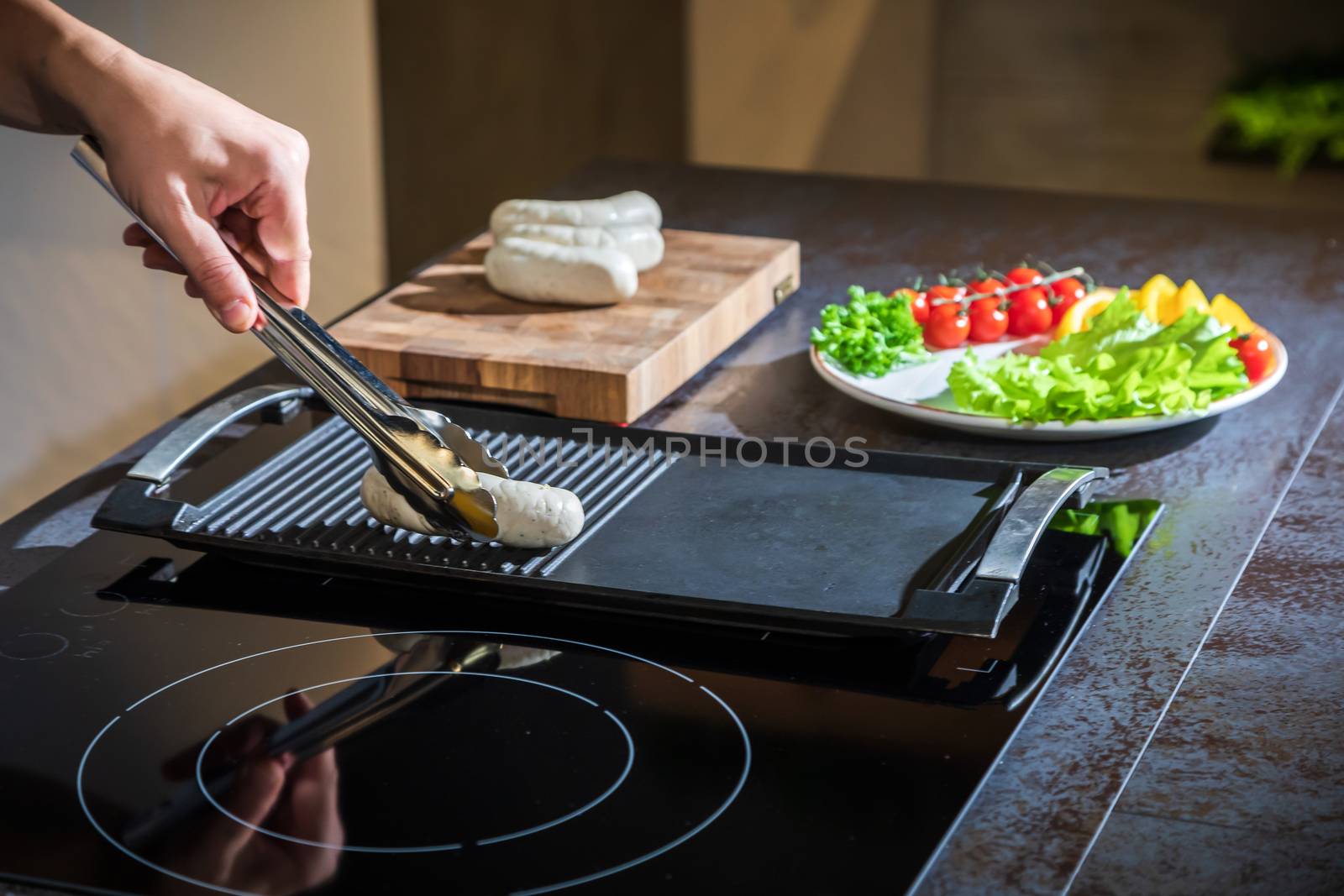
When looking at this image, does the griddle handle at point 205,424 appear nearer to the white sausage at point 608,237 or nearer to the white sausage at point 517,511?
the white sausage at point 517,511

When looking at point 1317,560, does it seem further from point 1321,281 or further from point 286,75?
point 286,75

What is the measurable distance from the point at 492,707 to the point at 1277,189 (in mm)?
3106

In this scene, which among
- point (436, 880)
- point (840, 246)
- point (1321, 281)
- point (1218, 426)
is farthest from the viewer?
point (840, 246)

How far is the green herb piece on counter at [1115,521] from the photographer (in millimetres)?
1035

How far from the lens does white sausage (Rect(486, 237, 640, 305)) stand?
140 centimetres

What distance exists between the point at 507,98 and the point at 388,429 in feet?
9.37

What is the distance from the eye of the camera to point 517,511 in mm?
928

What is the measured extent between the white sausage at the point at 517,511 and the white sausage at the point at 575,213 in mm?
574

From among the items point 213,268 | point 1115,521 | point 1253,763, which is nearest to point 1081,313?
point 1115,521

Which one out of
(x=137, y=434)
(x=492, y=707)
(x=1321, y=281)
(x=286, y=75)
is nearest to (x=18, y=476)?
(x=137, y=434)

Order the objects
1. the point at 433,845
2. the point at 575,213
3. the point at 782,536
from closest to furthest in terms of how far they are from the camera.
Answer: the point at 433,845 → the point at 782,536 → the point at 575,213

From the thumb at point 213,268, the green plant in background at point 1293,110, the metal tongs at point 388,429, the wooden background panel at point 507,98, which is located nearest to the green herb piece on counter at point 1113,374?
the metal tongs at point 388,429

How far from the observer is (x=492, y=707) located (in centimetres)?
82

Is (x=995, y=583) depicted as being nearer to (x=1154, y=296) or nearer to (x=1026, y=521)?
(x=1026, y=521)
